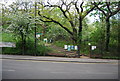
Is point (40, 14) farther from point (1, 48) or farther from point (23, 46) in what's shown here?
point (1, 48)

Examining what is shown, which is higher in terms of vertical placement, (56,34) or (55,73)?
(56,34)

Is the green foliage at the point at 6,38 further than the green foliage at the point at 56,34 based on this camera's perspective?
No

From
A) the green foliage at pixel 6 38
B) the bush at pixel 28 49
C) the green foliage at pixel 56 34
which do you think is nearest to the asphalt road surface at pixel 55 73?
the bush at pixel 28 49

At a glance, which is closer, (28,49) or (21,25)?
(21,25)

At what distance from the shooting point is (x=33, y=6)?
19.5m

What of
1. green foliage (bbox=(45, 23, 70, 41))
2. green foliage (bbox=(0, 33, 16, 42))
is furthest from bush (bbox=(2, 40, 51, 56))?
green foliage (bbox=(45, 23, 70, 41))

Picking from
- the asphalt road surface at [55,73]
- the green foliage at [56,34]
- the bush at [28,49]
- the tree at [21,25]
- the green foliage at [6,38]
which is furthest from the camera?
the green foliage at [56,34]

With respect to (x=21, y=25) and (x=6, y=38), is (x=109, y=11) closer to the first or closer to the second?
(x=21, y=25)

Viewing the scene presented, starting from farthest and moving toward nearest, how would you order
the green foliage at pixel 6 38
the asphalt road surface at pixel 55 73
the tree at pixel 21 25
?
the green foliage at pixel 6 38 → the tree at pixel 21 25 → the asphalt road surface at pixel 55 73

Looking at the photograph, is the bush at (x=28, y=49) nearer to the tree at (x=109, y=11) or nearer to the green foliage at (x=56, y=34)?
the green foliage at (x=56, y=34)

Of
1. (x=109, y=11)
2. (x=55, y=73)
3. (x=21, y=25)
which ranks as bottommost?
(x=55, y=73)

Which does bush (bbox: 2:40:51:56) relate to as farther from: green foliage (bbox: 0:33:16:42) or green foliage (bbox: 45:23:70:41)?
green foliage (bbox: 45:23:70:41)

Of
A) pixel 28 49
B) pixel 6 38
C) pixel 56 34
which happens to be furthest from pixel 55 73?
pixel 56 34

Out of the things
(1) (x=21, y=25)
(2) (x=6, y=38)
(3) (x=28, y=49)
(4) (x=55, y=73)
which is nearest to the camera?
(4) (x=55, y=73)
